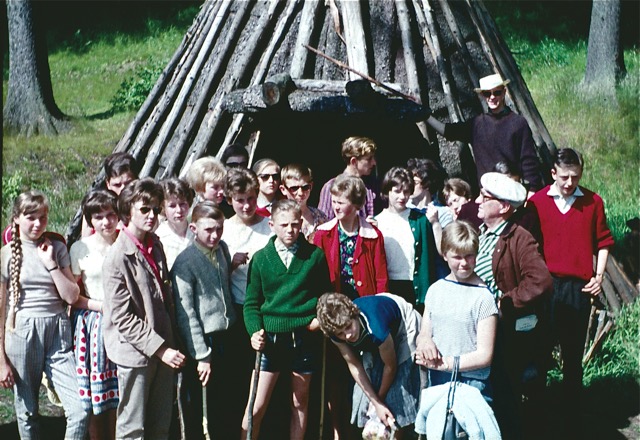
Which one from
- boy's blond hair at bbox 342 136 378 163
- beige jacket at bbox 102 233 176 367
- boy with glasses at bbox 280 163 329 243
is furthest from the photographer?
boy's blond hair at bbox 342 136 378 163

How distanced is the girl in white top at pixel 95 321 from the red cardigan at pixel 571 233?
9.35 feet

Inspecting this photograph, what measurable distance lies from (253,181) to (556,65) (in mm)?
12559

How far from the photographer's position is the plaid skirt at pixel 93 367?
5.50 m

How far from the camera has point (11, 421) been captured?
659cm

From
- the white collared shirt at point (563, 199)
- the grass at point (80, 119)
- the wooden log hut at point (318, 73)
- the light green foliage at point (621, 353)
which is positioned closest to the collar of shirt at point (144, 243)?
the wooden log hut at point (318, 73)

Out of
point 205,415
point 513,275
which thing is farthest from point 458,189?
point 205,415

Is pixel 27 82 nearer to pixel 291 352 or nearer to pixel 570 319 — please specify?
pixel 291 352

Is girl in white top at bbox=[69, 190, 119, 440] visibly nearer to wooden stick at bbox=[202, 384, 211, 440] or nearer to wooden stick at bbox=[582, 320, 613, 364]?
wooden stick at bbox=[202, 384, 211, 440]

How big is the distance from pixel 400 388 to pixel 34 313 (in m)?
2.28

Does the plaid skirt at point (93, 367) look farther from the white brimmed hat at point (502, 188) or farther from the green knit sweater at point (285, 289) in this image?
the white brimmed hat at point (502, 188)

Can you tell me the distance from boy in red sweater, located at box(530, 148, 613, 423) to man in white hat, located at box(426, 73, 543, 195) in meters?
0.53

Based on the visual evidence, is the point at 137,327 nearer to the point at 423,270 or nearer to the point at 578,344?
the point at 423,270

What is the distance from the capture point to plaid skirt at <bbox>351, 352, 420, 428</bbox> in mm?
5484

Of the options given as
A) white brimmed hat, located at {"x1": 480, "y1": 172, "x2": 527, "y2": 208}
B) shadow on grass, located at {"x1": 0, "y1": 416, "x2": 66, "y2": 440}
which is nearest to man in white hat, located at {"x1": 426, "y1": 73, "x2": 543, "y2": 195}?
white brimmed hat, located at {"x1": 480, "y1": 172, "x2": 527, "y2": 208}
